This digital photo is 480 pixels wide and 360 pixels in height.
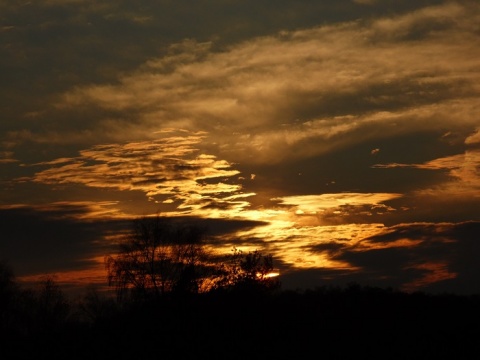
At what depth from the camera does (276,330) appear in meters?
64.5

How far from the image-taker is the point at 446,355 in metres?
56.8

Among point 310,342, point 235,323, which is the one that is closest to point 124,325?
point 235,323

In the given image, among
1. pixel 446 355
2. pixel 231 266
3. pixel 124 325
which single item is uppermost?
pixel 231 266

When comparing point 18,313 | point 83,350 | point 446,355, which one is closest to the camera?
point 446,355

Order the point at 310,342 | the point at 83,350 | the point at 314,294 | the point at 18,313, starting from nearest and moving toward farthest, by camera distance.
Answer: the point at 310,342 → the point at 83,350 → the point at 314,294 → the point at 18,313

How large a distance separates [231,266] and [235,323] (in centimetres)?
549

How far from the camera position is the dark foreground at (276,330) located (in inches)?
2346

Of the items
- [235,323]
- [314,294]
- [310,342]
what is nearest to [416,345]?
[310,342]

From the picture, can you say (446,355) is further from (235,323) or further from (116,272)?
(116,272)

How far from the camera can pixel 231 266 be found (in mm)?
67625

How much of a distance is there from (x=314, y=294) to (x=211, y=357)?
22297 millimetres

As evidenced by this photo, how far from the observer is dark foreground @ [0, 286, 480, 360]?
2346 inches

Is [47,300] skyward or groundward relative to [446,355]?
skyward

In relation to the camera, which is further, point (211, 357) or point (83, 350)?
point (83, 350)
